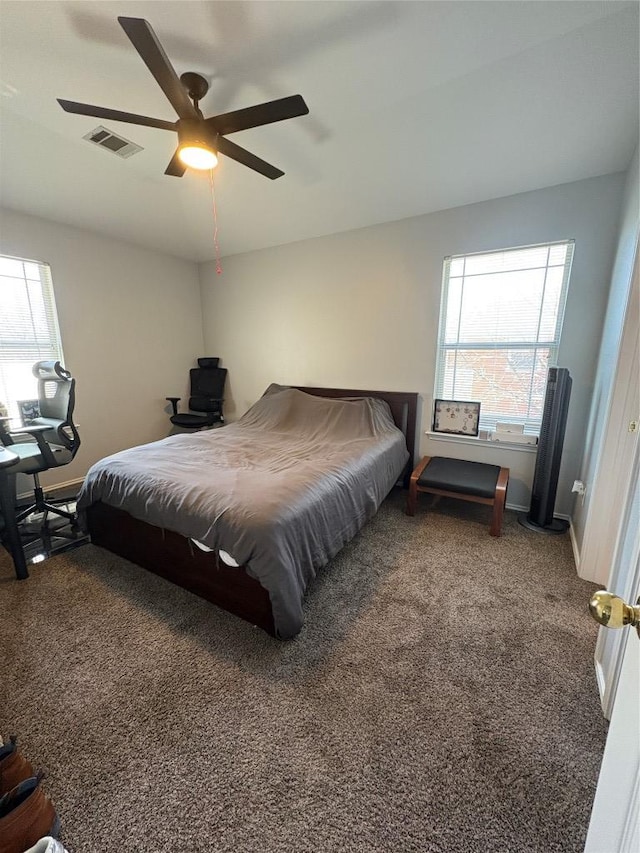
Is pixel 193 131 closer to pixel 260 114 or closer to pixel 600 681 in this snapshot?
pixel 260 114

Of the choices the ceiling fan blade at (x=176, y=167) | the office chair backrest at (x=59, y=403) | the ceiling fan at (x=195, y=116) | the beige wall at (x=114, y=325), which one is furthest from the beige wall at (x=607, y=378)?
the beige wall at (x=114, y=325)

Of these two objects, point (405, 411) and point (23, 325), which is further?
point (405, 411)

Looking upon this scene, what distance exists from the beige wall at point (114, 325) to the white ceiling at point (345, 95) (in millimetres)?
431

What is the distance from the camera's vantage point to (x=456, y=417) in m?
3.11

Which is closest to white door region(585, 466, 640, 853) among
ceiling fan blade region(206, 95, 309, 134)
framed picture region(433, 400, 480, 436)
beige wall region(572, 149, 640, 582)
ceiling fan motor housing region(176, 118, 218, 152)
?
beige wall region(572, 149, 640, 582)

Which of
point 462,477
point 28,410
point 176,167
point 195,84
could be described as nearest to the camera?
point 195,84

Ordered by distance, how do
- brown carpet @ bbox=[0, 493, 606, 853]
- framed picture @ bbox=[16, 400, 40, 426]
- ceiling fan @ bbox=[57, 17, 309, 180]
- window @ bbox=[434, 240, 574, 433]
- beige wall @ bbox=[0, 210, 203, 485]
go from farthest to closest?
beige wall @ bbox=[0, 210, 203, 485] → framed picture @ bbox=[16, 400, 40, 426] → window @ bbox=[434, 240, 574, 433] → ceiling fan @ bbox=[57, 17, 309, 180] → brown carpet @ bbox=[0, 493, 606, 853]

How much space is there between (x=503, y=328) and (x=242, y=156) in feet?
7.60

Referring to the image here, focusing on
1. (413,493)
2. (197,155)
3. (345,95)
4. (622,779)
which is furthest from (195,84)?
(413,493)

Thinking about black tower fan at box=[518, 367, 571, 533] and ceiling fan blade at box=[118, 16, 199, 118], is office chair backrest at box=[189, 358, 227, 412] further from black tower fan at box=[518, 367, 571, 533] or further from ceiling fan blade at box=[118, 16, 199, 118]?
black tower fan at box=[518, 367, 571, 533]

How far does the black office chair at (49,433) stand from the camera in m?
2.47

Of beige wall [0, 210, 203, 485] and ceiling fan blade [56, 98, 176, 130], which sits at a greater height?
ceiling fan blade [56, 98, 176, 130]

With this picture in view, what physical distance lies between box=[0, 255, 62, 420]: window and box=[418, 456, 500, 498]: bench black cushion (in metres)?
3.76

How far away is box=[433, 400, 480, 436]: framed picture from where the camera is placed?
9.94 feet
